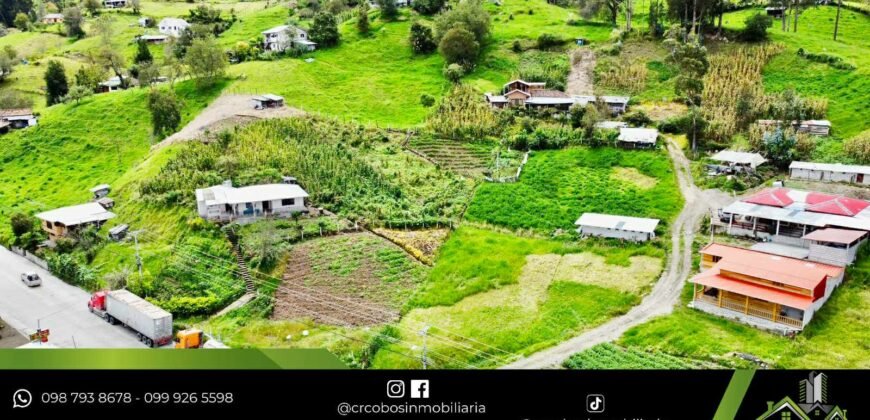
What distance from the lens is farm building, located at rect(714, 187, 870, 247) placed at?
1455 inches

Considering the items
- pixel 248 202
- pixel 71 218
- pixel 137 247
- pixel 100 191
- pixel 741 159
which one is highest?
pixel 741 159

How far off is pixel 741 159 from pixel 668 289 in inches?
612

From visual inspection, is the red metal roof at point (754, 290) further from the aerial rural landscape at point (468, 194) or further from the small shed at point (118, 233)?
the small shed at point (118, 233)

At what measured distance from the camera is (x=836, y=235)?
35.2 meters

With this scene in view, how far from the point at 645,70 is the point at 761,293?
3616cm

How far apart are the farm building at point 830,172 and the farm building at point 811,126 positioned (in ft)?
18.5

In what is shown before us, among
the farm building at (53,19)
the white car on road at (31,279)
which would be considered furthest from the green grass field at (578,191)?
the farm building at (53,19)

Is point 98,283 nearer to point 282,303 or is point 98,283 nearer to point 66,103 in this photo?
point 282,303

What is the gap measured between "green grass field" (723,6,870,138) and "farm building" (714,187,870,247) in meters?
13.2

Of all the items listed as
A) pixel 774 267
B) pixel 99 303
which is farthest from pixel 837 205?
pixel 99 303

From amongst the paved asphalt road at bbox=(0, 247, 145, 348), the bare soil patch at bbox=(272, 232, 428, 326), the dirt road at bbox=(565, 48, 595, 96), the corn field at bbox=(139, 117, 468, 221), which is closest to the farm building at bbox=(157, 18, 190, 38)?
the corn field at bbox=(139, 117, 468, 221)

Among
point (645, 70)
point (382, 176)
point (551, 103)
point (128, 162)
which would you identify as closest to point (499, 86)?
point (551, 103)

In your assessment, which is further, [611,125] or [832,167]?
[611,125]

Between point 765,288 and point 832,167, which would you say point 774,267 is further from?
point 832,167
